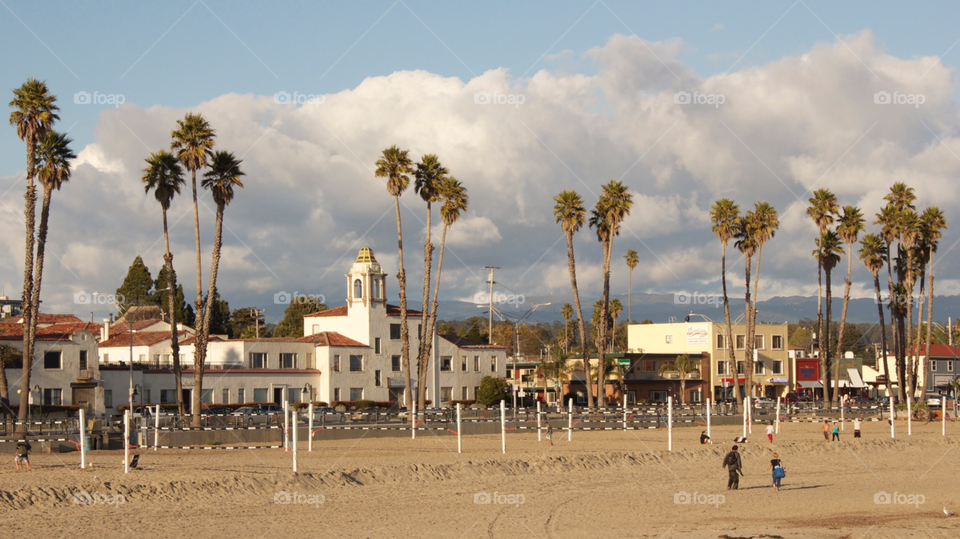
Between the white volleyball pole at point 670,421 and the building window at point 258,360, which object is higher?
the building window at point 258,360

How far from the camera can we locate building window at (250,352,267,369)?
72.5 metres

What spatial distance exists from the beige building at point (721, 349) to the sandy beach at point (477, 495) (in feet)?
195

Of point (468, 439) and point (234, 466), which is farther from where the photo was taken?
point (468, 439)

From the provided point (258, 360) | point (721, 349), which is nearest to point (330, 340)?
point (258, 360)

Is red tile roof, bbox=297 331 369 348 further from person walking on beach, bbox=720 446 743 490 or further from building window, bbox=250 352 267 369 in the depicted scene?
person walking on beach, bbox=720 446 743 490

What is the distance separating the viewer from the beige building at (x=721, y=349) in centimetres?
9719

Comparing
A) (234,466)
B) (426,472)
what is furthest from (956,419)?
(234,466)

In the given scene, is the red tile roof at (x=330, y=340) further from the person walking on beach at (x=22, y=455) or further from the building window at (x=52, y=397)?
the person walking on beach at (x=22, y=455)

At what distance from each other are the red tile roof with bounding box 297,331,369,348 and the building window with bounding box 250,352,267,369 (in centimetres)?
345

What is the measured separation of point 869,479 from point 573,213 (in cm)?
4312

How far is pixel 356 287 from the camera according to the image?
3088 inches

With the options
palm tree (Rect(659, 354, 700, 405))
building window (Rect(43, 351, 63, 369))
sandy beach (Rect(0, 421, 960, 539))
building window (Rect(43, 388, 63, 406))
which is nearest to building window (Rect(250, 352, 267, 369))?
building window (Rect(43, 351, 63, 369))

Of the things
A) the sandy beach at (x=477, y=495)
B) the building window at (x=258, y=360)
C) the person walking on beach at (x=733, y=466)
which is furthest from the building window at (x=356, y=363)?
the person walking on beach at (x=733, y=466)

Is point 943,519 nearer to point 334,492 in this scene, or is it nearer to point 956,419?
point 334,492
